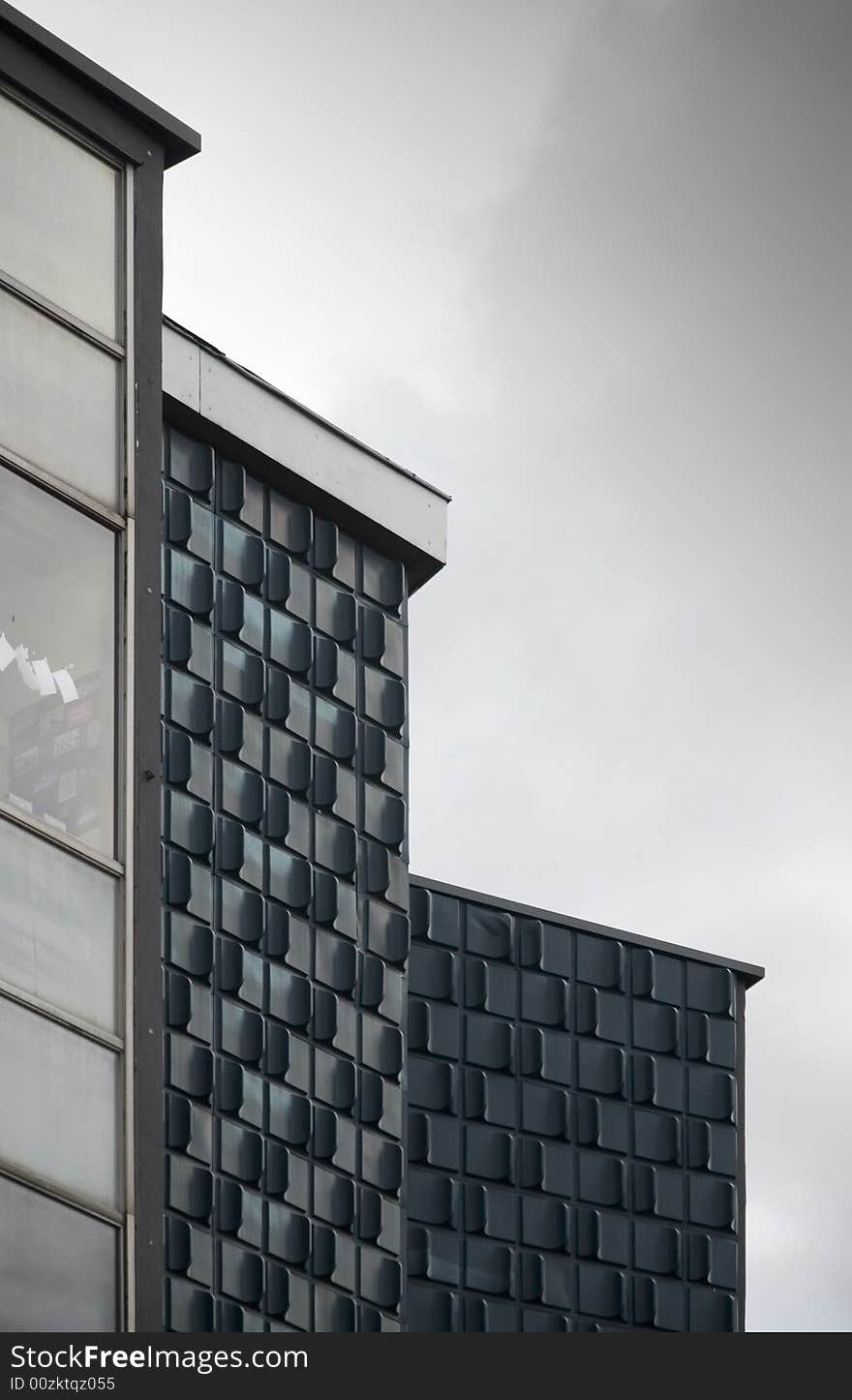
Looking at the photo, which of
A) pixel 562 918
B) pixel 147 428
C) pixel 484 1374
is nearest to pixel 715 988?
pixel 562 918

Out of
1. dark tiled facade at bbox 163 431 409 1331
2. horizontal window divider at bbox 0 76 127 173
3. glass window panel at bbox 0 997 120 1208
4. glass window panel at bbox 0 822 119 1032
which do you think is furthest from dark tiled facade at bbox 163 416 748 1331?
glass window panel at bbox 0 997 120 1208

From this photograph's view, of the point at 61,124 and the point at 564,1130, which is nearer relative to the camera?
the point at 61,124

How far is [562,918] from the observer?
6706 centimetres

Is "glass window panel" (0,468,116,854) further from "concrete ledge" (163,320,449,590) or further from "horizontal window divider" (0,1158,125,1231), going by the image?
"concrete ledge" (163,320,449,590)

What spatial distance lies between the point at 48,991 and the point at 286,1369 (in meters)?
4.45

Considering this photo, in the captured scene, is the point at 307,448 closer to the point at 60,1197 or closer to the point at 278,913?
the point at 278,913

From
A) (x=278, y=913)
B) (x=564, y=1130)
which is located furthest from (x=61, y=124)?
(x=564, y=1130)

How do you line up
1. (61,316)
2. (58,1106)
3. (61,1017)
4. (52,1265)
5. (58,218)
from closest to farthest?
(52,1265)
(58,1106)
(61,1017)
(61,316)
(58,218)

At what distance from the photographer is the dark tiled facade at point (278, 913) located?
51.0 metres

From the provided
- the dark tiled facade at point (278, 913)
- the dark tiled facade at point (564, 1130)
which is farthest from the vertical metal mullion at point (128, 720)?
the dark tiled facade at point (564, 1130)

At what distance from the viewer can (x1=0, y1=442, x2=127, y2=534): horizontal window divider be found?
19.7 meters

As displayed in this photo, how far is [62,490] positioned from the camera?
20000 millimetres

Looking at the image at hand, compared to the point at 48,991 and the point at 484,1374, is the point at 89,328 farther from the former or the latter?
the point at 484,1374

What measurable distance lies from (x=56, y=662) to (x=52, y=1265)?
4.34 m
